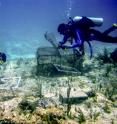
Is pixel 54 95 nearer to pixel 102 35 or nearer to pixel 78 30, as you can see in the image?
pixel 78 30

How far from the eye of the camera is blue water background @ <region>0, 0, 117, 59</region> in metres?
38.5

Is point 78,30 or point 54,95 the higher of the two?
point 78,30

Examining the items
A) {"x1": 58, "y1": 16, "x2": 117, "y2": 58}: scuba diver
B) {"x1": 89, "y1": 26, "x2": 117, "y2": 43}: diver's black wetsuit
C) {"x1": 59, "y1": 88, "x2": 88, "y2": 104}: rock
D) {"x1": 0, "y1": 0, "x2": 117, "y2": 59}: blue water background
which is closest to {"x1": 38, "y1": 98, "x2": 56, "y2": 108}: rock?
{"x1": 59, "y1": 88, "x2": 88, "y2": 104}: rock

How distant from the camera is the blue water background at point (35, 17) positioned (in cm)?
3850

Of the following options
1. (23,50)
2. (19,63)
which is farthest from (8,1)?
(19,63)

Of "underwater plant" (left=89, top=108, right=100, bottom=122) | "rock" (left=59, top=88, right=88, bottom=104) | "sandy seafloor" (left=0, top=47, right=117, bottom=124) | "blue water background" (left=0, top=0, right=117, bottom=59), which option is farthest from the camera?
"blue water background" (left=0, top=0, right=117, bottom=59)

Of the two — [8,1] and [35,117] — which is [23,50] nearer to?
[35,117]

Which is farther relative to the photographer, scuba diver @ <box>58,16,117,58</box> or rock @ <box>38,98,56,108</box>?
scuba diver @ <box>58,16,117,58</box>

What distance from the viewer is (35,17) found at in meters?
122

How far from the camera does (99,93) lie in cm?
888

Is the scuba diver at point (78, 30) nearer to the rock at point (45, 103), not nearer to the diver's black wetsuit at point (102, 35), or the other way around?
the diver's black wetsuit at point (102, 35)

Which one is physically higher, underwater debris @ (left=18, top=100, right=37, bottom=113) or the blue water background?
the blue water background

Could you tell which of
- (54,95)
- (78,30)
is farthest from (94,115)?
(78,30)

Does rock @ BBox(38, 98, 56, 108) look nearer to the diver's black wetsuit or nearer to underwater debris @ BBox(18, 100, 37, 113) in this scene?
underwater debris @ BBox(18, 100, 37, 113)
